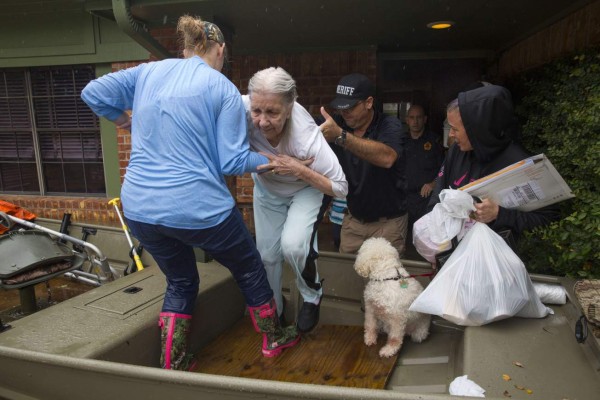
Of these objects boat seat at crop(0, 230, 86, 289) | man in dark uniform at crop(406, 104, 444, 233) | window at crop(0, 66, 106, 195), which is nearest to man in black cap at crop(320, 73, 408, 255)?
man in dark uniform at crop(406, 104, 444, 233)

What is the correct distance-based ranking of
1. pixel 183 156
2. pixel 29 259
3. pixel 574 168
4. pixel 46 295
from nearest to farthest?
pixel 183 156 → pixel 574 168 → pixel 29 259 → pixel 46 295

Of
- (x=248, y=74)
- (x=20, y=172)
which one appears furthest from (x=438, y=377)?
(x=20, y=172)

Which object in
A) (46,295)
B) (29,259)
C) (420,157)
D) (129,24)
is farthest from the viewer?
(420,157)

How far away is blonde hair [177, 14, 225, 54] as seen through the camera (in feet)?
7.28

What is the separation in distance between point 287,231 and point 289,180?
0.30 metres

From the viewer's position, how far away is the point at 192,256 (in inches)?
97.0

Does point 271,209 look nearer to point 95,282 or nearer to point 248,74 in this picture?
point 95,282

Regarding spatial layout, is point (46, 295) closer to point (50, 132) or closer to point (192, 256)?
point (192, 256)

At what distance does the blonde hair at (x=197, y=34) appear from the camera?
2219 millimetres

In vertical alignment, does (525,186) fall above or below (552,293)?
above

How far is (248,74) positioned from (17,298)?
12.2 feet

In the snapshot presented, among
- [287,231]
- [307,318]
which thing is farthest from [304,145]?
[307,318]

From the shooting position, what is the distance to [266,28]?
4.40 metres

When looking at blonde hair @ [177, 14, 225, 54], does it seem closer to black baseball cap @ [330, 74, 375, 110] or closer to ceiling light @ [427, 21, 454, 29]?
black baseball cap @ [330, 74, 375, 110]
